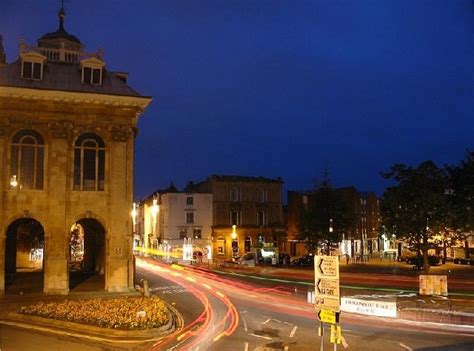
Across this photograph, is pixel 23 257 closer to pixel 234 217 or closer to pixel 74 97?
pixel 74 97

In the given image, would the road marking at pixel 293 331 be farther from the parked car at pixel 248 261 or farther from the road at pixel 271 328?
the parked car at pixel 248 261

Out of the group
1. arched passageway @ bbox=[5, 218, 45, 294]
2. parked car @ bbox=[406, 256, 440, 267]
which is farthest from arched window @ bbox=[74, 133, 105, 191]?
parked car @ bbox=[406, 256, 440, 267]

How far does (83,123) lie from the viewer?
112ft

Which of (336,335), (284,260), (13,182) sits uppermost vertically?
(13,182)

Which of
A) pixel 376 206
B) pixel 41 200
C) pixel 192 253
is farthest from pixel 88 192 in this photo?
pixel 376 206

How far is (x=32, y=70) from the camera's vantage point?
34531mm

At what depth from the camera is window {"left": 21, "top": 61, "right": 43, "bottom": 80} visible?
34.3 meters

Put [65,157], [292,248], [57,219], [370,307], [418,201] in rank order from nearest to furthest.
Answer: [370,307] → [57,219] → [65,157] → [418,201] → [292,248]

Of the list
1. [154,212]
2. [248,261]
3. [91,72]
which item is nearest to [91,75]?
[91,72]

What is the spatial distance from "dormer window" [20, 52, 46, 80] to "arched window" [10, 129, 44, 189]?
155 inches

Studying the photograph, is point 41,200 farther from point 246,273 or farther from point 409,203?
point 409,203

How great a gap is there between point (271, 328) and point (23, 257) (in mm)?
39888

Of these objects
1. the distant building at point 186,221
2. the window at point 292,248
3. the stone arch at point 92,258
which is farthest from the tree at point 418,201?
the window at point 292,248

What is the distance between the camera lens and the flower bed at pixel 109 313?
864 inches
